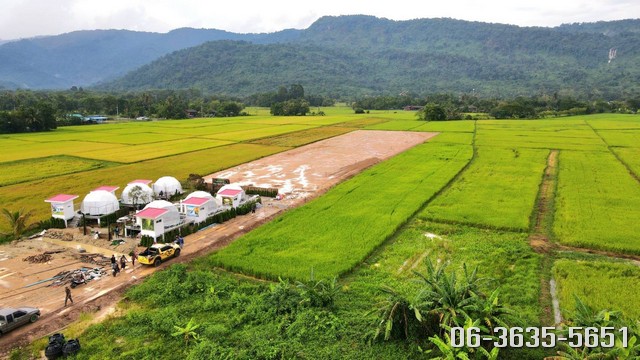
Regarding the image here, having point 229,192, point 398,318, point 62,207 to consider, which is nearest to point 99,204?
point 62,207

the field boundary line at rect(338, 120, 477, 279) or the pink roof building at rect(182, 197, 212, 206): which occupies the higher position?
the pink roof building at rect(182, 197, 212, 206)

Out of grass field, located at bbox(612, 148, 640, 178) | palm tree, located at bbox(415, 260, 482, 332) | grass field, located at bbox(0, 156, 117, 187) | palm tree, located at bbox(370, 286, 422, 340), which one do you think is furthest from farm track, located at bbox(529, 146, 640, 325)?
grass field, located at bbox(0, 156, 117, 187)

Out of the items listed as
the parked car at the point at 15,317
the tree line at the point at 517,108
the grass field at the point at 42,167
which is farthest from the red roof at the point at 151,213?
the tree line at the point at 517,108

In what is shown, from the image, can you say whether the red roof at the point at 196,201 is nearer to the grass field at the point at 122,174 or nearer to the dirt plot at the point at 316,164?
the dirt plot at the point at 316,164

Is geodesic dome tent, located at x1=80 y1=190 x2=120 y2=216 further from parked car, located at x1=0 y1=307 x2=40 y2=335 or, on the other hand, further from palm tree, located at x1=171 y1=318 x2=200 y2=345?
palm tree, located at x1=171 y1=318 x2=200 y2=345

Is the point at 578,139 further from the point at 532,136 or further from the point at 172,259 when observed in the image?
the point at 172,259

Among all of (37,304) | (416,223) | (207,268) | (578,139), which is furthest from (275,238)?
(578,139)
